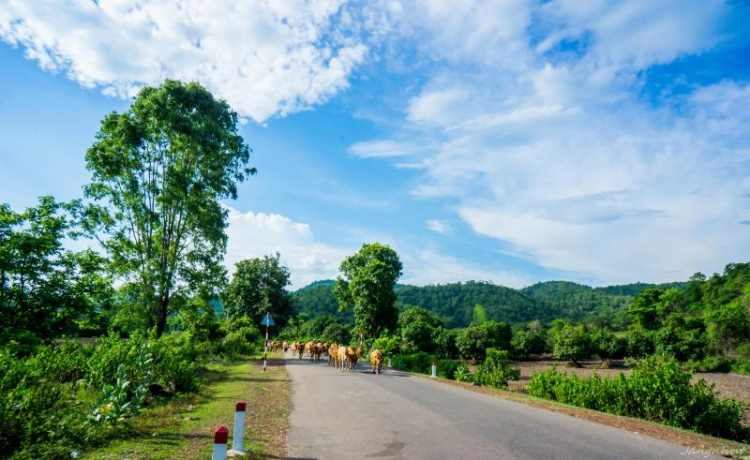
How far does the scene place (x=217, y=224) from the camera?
2455cm

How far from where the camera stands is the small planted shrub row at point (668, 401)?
Result: 33.7 feet

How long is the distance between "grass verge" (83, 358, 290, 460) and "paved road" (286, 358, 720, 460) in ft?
1.61

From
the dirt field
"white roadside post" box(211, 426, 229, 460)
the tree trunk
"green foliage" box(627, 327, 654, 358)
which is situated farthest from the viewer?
"green foliage" box(627, 327, 654, 358)

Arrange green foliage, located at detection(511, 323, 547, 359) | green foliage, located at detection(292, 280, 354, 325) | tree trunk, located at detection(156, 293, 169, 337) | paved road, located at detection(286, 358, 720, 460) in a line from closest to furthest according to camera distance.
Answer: paved road, located at detection(286, 358, 720, 460), tree trunk, located at detection(156, 293, 169, 337), green foliage, located at detection(511, 323, 547, 359), green foliage, located at detection(292, 280, 354, 325)

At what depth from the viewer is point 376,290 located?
4356cm

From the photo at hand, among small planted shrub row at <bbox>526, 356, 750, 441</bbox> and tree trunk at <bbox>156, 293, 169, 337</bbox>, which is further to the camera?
tree trunk at <bbox>156, 293, 169, 337</bbox>

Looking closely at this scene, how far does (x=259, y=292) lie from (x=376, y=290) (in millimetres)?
15125

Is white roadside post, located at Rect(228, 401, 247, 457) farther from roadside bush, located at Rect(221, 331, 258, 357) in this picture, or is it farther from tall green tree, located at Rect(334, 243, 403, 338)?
tall green tree, located at Rect(334, 243, 403, 338)

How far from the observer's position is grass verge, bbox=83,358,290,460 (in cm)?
637

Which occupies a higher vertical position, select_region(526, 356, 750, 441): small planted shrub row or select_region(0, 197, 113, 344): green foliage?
select_region(0, 197, 113, 344): green foliage

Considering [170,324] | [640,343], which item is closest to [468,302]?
[640,343]

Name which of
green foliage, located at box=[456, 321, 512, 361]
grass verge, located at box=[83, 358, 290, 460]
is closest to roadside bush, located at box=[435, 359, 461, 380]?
grass verge, located at box=[83, 358, 290, 460]

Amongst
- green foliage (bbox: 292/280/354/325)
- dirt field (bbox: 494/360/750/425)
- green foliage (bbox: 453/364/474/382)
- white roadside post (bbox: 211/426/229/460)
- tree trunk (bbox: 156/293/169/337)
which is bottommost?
dirt field (bbox: 494/360/750/425)

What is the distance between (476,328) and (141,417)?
50.2 metres
